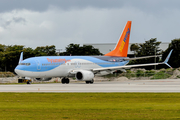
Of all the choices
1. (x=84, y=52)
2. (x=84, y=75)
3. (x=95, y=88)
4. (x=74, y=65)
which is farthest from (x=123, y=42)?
(x=84, y=52)

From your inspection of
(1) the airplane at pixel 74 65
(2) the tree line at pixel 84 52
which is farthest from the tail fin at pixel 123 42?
(2) the tree line at pixel 84 52

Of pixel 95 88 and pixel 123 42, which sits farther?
pixel 123 42

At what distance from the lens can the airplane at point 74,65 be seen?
48.2 metres

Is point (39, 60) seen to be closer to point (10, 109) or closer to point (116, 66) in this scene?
point (116, 66)

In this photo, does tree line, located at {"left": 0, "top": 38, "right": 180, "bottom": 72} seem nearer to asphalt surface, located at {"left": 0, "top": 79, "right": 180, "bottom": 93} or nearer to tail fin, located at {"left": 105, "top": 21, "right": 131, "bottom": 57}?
tail fin, located at {"left": 105, "top": 21, "right": 131, "bottom": 57}

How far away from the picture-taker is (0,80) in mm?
65500

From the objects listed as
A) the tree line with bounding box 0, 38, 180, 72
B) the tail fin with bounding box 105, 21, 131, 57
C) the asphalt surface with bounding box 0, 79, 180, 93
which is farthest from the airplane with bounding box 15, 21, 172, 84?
the tree line with bounding box 0, 38, 180, 72

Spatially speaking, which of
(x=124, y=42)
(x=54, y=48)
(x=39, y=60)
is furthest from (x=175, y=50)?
(x=39, y=60)

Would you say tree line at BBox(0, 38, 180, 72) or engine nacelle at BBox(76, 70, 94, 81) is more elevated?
tree line at BBox(0, 38, 180, 72)

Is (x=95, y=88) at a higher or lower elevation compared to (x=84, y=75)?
lower

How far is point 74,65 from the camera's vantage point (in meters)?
53.8

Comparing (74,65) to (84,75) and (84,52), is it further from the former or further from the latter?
(84,52)

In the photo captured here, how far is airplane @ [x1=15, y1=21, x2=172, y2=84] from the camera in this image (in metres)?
48.2

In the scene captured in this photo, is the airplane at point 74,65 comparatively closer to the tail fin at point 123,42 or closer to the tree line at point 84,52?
the tail fin at point 123,42
